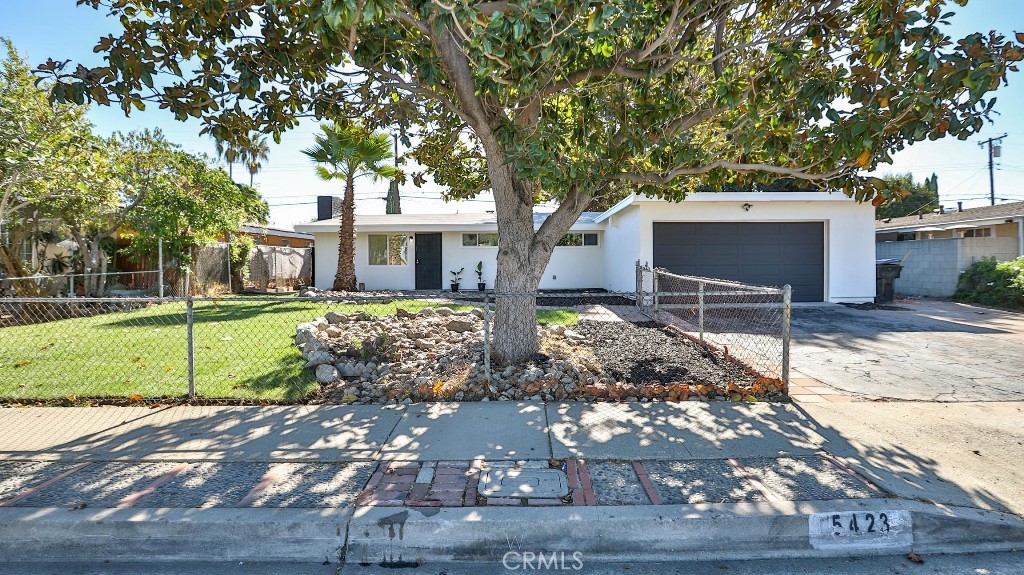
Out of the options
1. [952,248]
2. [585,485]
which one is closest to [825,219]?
[952,248]

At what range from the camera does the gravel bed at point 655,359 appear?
619cm

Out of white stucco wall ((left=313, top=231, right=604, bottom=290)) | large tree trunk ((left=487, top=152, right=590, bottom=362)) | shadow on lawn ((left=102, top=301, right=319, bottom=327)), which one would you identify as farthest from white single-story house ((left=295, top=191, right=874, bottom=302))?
shadow on lawn ((left=102, top=301, right=319, bottom=327))

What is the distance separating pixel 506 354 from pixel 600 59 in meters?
3.65

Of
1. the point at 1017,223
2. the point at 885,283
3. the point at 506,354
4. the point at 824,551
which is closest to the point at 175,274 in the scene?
the point at 506,354

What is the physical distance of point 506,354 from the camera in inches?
262

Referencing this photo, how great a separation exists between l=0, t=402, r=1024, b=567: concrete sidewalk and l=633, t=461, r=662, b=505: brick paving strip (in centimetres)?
→ 2

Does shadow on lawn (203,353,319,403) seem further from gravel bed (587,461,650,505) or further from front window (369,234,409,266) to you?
front window (369,234,409,266)

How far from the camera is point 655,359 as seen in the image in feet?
23.2

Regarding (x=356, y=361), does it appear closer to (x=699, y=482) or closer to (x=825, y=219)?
(x=699, y=482)

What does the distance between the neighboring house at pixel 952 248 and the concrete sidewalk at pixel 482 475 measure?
1452 cm

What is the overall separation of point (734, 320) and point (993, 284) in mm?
9365

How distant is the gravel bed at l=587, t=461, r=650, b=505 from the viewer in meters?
3.41

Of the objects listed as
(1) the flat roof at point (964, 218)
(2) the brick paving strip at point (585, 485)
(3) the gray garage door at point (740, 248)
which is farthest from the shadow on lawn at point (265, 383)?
(1) the flat roof at point (964, 218)

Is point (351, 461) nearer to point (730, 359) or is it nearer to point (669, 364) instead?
point (669, 364)
